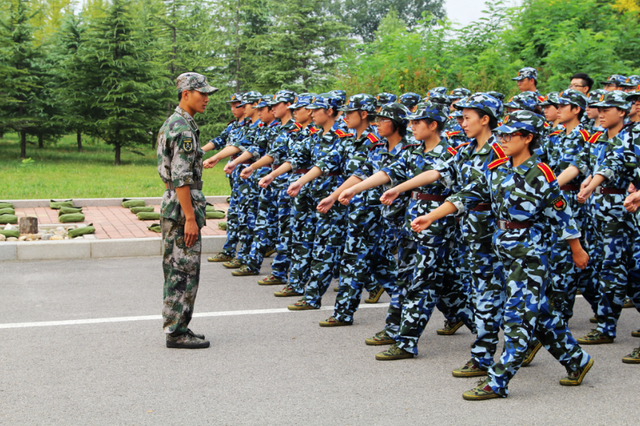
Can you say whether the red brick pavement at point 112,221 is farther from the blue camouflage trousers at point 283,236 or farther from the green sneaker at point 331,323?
the green sneaker at point 331,323

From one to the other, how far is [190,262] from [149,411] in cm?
151

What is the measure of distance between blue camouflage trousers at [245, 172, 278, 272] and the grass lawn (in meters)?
6.63

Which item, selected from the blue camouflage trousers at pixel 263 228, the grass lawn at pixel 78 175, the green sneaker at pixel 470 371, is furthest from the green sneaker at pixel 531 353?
the grass lawn at pixel 78 175

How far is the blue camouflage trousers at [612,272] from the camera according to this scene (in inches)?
225

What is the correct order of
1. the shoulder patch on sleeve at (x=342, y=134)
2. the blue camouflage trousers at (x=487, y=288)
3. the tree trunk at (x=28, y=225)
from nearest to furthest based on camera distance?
the blue camouflage trousers at (x=487, y=288), the shoulder patch on sleeve at (x=342, y=134), the tree trunk at (x=28, y=225)

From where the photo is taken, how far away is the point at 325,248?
6781 mm

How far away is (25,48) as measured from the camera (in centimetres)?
2380

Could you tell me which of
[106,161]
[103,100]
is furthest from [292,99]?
[106,161]

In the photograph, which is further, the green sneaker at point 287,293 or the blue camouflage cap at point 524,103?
the green sneaker at point 287,293

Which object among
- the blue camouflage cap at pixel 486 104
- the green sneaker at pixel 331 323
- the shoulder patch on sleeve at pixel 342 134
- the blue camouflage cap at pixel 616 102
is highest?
the blue camouflage cap at pixel 616 102

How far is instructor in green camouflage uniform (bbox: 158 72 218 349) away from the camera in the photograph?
207 inches

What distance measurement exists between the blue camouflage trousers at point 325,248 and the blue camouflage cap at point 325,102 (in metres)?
1.05

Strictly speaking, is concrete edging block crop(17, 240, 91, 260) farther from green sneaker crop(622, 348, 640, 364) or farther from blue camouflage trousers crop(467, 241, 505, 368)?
green sneaker crop(622, 348, 640, 364)

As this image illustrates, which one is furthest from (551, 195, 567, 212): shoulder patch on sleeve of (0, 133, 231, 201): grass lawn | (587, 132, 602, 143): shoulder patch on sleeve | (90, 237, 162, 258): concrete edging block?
(0, 133, 231, 201): grass lawn
